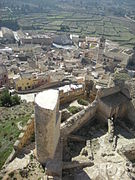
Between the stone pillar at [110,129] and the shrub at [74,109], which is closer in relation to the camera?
the stone pillar at [110,129]

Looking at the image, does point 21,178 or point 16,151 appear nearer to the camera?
point 21,178

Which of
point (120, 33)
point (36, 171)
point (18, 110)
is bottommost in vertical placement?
point (120, 33)

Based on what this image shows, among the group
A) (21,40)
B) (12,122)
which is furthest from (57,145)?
(21,40)

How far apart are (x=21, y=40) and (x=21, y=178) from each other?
77374 millimetres

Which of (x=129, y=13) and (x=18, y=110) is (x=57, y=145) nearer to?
(x=18, y=110)

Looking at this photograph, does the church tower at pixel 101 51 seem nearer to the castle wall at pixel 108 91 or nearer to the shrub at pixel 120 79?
the shrub at pixel 120 79

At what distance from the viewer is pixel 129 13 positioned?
179000 mm

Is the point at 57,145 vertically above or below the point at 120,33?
above

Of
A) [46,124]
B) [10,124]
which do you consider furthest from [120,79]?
[46,124]

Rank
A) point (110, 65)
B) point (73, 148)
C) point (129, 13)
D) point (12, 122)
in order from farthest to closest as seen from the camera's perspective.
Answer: point (129, 13)
point (110, 65)
point (12, 122)
point (73, 148)

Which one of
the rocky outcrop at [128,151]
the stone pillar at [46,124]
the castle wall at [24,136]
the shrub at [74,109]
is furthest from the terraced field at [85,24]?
the stone pillar at [46,124]

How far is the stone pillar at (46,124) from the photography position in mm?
18344

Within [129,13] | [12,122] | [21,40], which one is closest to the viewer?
[12,122]

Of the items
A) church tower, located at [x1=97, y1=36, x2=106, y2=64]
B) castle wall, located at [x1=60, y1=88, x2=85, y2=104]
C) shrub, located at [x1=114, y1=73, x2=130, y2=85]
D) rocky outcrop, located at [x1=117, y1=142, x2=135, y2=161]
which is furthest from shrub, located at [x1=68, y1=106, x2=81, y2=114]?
church tower, located at [x1=97, y1=36, x2=106, y2=64]
